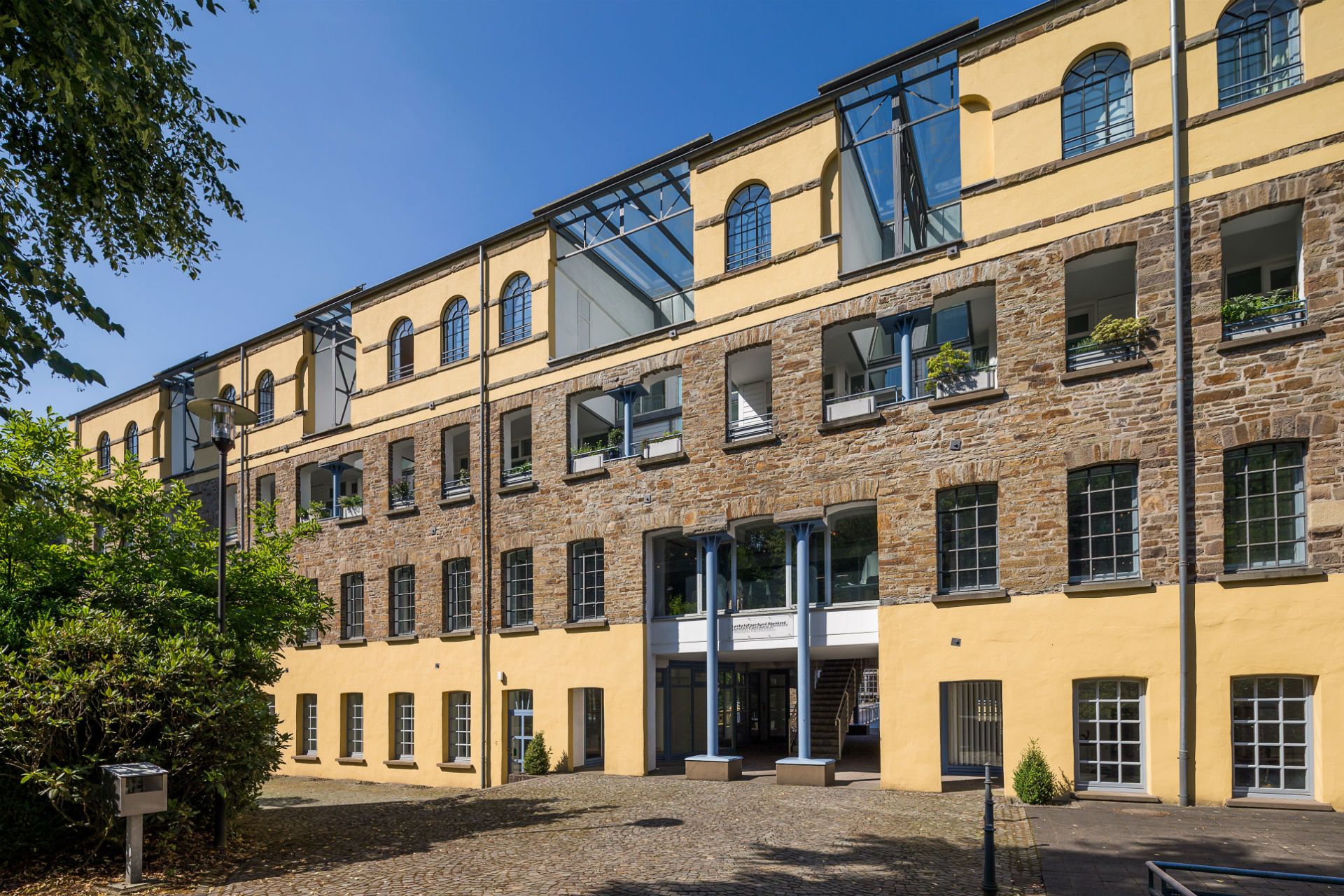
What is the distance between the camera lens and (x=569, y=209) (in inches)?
913

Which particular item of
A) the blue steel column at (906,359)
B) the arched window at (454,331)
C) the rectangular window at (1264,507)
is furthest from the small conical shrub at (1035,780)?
the arched window at (454,331)

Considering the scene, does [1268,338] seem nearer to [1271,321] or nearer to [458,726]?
[1271,321]

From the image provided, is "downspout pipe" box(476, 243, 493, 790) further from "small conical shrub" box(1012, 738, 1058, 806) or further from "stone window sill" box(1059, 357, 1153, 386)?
"stone window sill" box(1059, 357, 1153, 386)

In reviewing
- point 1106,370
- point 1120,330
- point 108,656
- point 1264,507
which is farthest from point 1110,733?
point 108,656

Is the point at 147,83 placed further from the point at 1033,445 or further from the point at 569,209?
the point at 569,209

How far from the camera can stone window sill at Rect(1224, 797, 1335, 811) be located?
1309 centimetres

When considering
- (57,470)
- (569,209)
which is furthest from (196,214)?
(569,209)

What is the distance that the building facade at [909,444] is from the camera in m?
14.1

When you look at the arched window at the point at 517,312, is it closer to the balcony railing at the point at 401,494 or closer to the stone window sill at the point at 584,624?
the balcony railing at the point at 401,494

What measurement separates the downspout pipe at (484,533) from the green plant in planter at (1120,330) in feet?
45.8

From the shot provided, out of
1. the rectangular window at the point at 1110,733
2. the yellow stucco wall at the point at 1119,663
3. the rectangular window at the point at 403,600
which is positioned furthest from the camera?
the rectangular window at the point at 403,600

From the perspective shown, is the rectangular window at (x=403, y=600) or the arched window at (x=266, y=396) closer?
the rectangular window at (x=403, y=600)

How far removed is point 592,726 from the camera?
22.2m

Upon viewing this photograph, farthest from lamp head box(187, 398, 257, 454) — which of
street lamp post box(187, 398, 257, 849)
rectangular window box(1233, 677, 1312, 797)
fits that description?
rectangular window box(1233, 677, 1312, 797)
